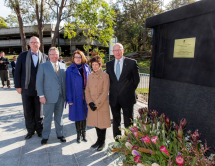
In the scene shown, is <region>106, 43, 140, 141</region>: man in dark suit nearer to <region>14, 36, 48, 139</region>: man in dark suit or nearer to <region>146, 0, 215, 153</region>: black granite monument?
<region>146, 0, 215, 153</region>: black granite monument

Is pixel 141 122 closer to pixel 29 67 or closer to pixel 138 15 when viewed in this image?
pixel 29 67

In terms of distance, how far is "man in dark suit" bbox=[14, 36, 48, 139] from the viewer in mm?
3796

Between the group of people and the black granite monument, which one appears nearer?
the black granite monument

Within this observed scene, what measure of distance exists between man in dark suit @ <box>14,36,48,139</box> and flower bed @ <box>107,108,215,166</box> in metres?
2.54

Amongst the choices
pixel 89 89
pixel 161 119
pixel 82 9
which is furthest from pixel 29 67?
pixel 82 9

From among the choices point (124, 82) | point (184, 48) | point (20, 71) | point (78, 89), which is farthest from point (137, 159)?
point (20, 71)

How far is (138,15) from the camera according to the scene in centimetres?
2917

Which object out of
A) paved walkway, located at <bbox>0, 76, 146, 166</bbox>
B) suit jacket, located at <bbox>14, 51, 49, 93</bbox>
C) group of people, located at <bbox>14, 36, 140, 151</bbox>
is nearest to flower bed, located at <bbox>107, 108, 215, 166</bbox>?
group of people, located at <bbox>14, 36, 140, 151</bbox>

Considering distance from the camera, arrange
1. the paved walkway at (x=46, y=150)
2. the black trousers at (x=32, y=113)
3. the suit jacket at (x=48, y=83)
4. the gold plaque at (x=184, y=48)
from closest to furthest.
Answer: the gold plaque at (x=184, y=48), the paved walkway at (x=46, y=150), the suit jacket at (x=48, y=83), the black trousers at (x=32, y=113)

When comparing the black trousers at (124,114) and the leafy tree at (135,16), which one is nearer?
the black trousers at (124,114)

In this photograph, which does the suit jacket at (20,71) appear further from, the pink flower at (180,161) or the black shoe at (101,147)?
the pink flower at (180,161)

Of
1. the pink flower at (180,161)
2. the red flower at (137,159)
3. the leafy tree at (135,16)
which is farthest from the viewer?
the leafy tree at (135,16)

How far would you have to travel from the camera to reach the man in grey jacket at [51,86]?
3543mm

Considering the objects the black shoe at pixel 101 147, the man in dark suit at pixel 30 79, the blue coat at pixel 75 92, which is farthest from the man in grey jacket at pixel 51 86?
the black shoe at pixel 101 147
